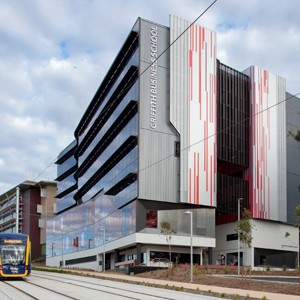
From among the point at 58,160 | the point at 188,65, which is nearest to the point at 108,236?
the point at 188,65

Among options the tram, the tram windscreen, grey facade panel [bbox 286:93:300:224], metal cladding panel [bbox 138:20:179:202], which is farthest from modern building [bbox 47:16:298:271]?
the tram windscreen

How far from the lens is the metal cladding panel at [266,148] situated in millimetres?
74062

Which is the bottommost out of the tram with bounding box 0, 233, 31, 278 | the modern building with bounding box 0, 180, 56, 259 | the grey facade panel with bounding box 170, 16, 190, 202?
the tram with bounding box 0, 233, 31, 278

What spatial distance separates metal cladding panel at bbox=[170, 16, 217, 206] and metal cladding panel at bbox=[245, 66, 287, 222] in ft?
27.7

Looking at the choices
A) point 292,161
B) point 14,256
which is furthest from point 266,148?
point 14,256

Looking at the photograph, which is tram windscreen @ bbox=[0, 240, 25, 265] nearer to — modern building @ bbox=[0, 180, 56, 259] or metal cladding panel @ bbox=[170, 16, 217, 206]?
metal cladding panel @ bbox=[170, 16, 217, 206]

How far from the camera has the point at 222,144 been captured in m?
71.6

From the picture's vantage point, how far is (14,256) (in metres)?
35.4

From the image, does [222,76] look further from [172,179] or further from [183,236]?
[183,236]

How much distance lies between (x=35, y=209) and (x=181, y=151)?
7379 centimetres

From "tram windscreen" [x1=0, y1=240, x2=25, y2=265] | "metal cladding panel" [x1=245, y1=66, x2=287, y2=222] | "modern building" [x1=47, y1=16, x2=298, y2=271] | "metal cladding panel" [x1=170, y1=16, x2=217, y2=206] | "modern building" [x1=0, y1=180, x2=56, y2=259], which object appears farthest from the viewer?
"modern building" [x1=0, y1=180, x2=56, y2=259]

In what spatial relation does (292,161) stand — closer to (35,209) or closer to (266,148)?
(266,148)

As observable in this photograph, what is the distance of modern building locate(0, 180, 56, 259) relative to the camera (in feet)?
423

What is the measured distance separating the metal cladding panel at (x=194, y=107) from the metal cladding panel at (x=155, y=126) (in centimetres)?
97
